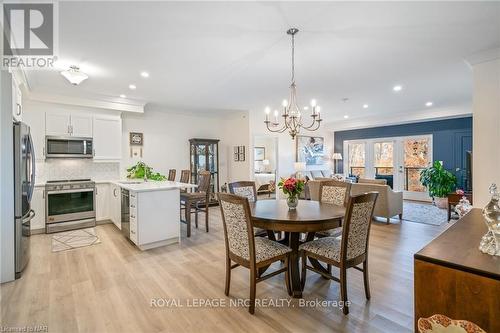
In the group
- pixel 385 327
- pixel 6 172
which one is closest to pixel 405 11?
pixel 385 327

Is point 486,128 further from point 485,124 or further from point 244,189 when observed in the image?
point 244,189

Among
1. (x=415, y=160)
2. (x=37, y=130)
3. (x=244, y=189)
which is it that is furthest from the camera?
(x=415, y=160)

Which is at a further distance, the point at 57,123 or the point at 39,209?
the point at 57,123

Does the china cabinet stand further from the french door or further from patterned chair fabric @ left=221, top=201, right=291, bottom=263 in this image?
the french door

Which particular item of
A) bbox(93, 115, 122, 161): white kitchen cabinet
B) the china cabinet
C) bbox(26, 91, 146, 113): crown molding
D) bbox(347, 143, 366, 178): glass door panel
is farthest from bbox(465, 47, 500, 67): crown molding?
bbox(93, 115, 122, 161): white kitchen cabinet

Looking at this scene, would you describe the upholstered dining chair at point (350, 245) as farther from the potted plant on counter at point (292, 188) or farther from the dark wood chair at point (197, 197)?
the dark wood chair at point (197, 197)

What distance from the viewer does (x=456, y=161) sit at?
695 cm

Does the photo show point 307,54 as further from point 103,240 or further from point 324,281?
point 103,240

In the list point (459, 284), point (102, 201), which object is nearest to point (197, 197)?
point (102, 201)

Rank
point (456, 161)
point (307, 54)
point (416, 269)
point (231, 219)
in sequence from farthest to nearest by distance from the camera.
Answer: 1. point (456, 161)
2. point (307, 54)
3. point (231, 219)
4. point (416, 269)

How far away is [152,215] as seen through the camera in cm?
367

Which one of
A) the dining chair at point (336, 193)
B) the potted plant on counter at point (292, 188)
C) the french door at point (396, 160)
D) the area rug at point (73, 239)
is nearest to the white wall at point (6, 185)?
the area rug at point (73, 239)

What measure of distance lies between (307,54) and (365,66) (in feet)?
3.60

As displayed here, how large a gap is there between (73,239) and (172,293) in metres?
2.77
